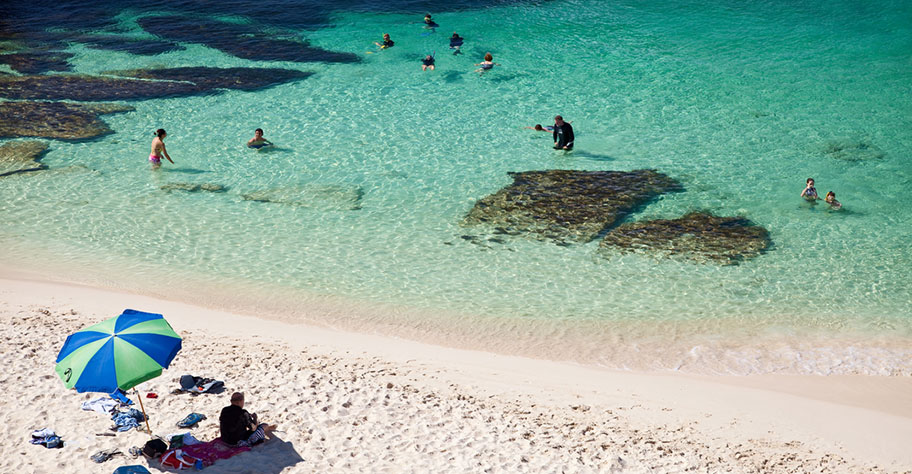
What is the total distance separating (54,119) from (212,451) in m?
17.7

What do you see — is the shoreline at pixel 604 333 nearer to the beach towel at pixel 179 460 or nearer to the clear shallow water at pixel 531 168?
the clear shallow water at pixel 531 168

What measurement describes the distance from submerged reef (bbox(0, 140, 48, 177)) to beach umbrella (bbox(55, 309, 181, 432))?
41.8 feet

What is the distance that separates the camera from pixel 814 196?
1783 cm

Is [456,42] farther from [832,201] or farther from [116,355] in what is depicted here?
[116,355]

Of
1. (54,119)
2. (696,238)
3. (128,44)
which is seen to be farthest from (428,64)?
(696,238)

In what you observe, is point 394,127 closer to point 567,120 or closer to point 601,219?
point 567,120

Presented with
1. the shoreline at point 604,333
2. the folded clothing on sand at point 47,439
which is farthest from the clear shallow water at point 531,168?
the folded clothing on sand at point 47,439

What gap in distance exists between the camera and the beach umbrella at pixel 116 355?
8211mm

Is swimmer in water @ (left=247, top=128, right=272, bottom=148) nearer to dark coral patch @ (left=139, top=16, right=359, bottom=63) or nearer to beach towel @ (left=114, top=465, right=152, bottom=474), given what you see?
dark coral patch @ (left=139, top=16, right=359, bottom=63)

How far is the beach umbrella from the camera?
821 centimetres

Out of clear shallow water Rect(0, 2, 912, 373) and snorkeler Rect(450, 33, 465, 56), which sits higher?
snorkeler Rect(450, 33, 465, 56)

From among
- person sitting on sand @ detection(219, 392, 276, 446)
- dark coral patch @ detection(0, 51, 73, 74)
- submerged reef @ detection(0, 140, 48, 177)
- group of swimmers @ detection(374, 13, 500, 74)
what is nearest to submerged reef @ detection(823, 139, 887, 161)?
group of swimmers @ detection(374, 13, 500, 74)

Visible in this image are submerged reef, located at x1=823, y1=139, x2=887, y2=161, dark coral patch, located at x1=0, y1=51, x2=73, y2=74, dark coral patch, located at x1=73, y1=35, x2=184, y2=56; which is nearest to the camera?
submerged reef, located at x1=823, y1=139, x2=887, y2=161

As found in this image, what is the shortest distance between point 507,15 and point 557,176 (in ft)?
61.7
